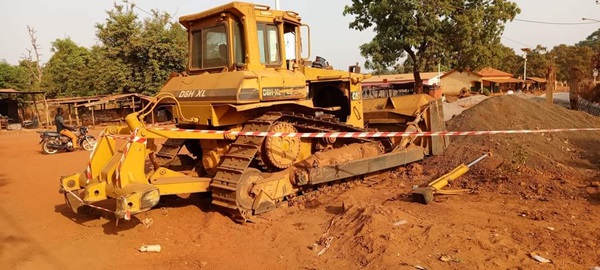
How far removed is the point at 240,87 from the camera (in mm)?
5559

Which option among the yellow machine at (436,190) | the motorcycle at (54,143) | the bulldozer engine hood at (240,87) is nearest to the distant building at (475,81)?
the motorcycle at (54,143)

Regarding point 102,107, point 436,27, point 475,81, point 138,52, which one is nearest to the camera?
point 436,27

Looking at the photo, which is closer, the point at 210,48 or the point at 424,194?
the point at 424,194

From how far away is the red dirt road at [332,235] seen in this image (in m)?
4.25

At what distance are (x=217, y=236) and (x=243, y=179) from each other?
80cm

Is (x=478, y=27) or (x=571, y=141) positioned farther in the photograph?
(x=478, y=27)

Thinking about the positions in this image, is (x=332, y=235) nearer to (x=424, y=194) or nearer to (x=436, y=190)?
(x=424, y=194)

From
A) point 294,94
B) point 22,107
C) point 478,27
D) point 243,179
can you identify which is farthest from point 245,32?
point 22,107

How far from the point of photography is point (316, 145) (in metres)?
7.00

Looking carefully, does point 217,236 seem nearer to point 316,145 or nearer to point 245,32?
point 316,145

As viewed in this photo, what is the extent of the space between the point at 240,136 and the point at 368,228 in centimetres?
223

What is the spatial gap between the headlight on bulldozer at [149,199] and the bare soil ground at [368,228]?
1.88 ft

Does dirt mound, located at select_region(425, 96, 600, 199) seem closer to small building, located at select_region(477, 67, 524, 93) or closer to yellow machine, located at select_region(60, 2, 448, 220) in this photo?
yellow machine, located at select_region(60, 2, 448, 220)

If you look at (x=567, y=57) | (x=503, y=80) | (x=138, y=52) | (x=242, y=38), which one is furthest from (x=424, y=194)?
(x=567, y=57)
